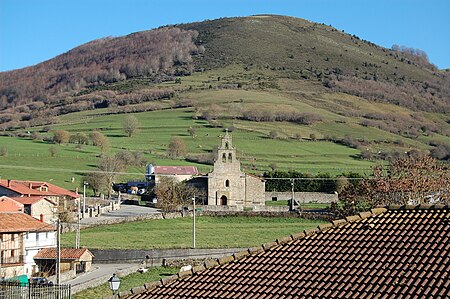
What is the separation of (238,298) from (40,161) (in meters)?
92.1

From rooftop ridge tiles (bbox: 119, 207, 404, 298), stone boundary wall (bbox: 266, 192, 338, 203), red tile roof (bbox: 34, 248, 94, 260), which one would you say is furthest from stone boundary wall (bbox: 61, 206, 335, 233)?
rooftop ridge tiles (bbox: 119, 207, 404, 298)

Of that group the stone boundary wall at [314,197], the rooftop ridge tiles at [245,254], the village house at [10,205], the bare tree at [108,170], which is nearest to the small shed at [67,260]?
the village house at [10,205]

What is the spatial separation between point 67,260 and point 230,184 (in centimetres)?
4709

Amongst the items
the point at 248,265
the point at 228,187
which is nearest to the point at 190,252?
the point at 248,265

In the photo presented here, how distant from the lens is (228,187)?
8694cm

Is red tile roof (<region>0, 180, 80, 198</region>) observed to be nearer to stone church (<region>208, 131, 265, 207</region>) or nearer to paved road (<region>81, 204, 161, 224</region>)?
paved road (<region>81, 204, 161, 224</region>)

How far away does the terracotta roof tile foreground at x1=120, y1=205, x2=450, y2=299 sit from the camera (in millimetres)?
13297

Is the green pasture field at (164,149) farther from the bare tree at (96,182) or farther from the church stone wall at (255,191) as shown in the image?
the church stone wall at (255,191)

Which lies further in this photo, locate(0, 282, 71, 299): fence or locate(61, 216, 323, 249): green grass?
locate(61, 216, 323, 249): green grass

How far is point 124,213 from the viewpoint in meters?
72.6

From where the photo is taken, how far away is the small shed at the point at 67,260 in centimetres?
4062

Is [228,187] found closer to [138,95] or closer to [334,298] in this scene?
[334,298]

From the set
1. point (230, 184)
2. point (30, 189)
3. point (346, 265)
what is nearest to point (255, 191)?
point (230, 184)

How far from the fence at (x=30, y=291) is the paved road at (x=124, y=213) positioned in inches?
1453
